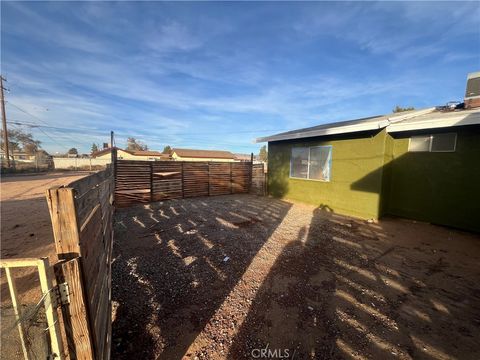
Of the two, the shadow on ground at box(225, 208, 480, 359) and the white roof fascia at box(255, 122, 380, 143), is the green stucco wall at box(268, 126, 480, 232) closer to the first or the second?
the white roof fascia at box(255, 122, 380, 143)

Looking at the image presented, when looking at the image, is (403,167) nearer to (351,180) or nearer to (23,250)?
(351,180)

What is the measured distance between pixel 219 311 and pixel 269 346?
0.70 m

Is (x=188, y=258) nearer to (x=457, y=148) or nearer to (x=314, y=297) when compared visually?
(x=314, y=297)

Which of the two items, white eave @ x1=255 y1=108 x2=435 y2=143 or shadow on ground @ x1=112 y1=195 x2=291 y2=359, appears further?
white eave @ x1=255 y1=108 x2=435 y2=143

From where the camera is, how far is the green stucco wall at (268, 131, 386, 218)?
632 centimetres

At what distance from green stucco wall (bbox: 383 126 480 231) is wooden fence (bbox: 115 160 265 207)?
19.6ft

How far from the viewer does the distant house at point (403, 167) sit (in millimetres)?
5375

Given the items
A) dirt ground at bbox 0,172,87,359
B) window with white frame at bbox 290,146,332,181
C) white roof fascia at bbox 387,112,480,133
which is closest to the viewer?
dirt ground at bbox 0,172,87,359

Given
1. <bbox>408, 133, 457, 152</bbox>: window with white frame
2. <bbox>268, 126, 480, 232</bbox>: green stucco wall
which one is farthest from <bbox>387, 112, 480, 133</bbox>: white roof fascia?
<bbox>408, 133, 457, 152</bbox>: window with white frame

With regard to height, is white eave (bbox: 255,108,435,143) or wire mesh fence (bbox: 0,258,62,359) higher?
white eave (bbox: 255,108,435,143)

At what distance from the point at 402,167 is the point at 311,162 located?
2882 mm

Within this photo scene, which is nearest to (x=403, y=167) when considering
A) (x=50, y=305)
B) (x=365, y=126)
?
(x=365, y=126)

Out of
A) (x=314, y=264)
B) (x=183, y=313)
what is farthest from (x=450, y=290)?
(x=183, y=313)

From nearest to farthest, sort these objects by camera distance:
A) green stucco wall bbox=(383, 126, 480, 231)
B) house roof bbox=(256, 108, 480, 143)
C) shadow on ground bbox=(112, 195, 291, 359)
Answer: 1. shadow on ground bbox=(112, 195, 291, 359)
2. house roof bbox=(256, 108, 480, 143)
3. green stucco wall bbox=(383, 126, 480, 231)
